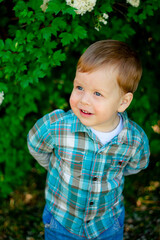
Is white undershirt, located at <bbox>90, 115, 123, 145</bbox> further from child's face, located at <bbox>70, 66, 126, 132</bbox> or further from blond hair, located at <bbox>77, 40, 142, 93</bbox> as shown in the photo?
blond hair, located at <bbox>77, 40, 142, 93</bbox>

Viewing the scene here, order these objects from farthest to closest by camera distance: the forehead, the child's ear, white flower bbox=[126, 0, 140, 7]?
white flower bbox=[126, 0, 140, 7], the child's ear, the forehead

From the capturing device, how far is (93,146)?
1.79 meters

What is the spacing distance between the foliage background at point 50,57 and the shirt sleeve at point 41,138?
352 mm

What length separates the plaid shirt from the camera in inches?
71.0

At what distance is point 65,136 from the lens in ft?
5.94

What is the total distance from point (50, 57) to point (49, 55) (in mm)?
32

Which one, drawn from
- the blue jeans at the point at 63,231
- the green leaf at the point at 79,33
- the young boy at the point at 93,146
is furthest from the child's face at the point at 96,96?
the blue jeans at the point at 63,231

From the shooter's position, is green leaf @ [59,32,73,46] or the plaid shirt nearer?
the plaid shirt

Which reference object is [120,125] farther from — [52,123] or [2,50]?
[2,50]

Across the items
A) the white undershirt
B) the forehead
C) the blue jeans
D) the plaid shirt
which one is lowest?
the blue jeans

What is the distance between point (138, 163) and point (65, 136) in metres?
0.67

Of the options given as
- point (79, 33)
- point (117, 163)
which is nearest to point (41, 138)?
point (117, 163)

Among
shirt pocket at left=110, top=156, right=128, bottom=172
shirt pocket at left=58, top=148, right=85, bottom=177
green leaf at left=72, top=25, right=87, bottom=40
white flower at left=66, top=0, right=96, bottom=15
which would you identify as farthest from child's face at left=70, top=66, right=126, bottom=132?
white flower at left=66, top=0, right=96, bottom=15

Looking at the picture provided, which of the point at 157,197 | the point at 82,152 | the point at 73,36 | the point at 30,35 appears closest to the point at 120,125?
the point at 82,152
